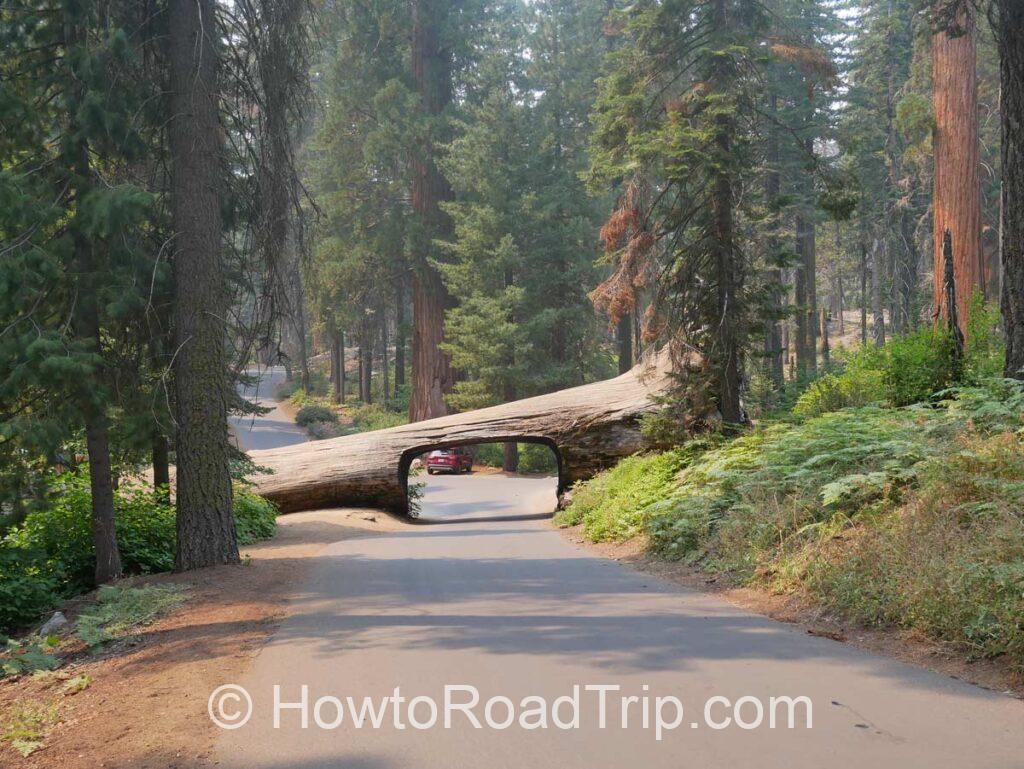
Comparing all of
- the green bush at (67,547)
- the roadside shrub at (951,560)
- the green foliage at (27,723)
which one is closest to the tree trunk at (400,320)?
the green bush at (67,547)

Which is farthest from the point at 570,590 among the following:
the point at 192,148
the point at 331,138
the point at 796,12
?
the point at 796,12

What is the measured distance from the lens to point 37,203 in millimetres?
10812

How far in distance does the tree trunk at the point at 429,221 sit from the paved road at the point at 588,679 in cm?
2724

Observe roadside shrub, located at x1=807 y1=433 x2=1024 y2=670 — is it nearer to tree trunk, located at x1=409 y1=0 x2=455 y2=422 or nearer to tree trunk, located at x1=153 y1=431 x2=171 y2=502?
tree trunk, located at x1=153 y1=431 x2=171 y2=502

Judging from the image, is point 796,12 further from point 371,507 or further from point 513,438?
point 371,507

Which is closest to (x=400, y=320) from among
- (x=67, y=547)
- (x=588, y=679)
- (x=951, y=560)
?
(x=67, y=547)

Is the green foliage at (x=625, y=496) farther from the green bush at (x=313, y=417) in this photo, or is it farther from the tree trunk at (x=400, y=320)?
the green bush at (x=313, y=417)

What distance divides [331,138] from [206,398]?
29449 millimetres

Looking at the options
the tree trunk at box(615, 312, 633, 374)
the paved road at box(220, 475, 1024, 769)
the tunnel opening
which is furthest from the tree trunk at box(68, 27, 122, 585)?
the tree trunk at box(615, 312, 633, 374)

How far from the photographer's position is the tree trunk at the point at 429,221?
36.2 metres

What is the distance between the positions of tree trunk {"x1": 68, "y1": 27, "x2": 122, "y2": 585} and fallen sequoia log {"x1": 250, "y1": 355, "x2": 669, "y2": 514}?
857 cm

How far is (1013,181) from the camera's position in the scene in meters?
10.7

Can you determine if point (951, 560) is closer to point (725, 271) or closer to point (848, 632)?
point (848, 632)

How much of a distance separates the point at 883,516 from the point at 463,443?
1472cm
